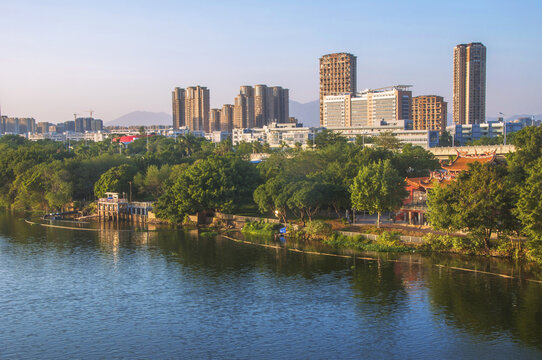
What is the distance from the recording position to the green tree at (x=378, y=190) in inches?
1613

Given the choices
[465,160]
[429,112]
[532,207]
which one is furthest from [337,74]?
[532,207]

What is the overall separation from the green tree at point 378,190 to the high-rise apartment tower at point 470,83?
12223 cm

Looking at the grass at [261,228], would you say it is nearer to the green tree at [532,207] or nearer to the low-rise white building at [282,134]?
the green tree at [532,207]

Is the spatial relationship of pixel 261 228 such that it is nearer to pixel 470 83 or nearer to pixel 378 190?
pixel 378 190

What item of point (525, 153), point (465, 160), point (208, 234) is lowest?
point (208, 234)

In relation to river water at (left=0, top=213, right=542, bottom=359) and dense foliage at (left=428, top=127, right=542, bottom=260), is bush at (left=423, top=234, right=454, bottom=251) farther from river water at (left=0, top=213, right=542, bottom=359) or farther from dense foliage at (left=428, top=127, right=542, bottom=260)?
river water at (left=0, top=213, right=542, bottom=359)

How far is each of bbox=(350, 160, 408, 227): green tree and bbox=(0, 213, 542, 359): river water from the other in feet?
19.2

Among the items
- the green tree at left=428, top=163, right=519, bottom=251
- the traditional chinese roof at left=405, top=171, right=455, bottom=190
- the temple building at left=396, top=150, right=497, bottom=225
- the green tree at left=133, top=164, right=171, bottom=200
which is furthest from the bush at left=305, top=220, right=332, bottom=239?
the green tree at left=133, top=164, right=171, bottom=200

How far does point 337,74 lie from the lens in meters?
161

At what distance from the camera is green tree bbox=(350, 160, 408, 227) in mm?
40969

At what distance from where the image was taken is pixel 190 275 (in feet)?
113

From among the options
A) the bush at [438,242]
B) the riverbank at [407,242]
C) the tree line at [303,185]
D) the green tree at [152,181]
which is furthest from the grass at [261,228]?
the green tree at [152,181]

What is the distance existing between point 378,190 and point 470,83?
12453 cm

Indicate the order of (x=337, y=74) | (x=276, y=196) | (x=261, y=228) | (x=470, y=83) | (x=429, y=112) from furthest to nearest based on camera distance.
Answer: (x=337, y=74), (x=429, y=112), (x=470, y=83), (x=261, y=228), (x=276, y=196)
